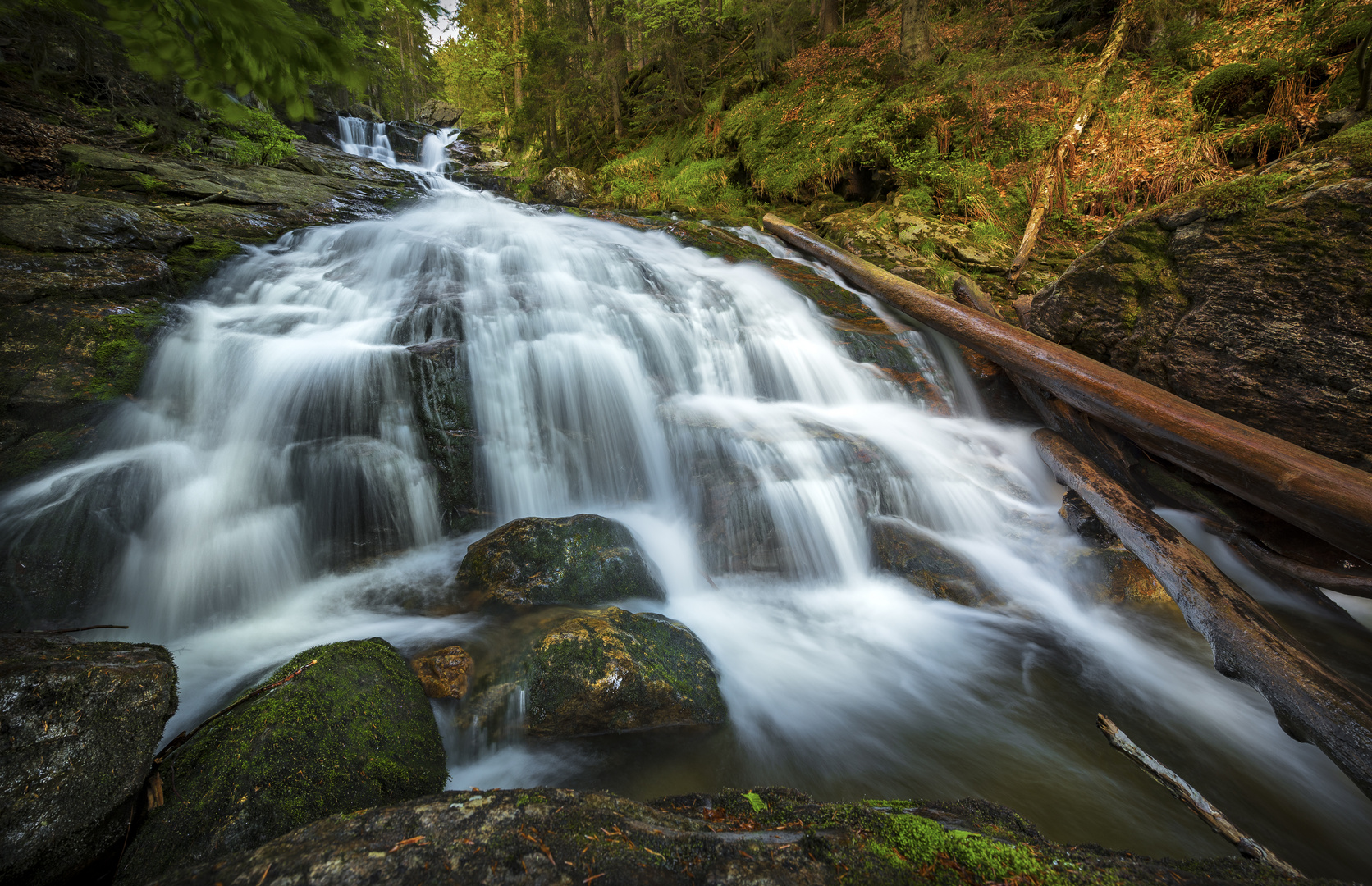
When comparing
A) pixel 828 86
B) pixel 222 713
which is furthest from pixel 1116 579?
pixel 828 86

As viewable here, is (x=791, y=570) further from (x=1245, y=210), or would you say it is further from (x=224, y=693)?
(x=1245, y=210)

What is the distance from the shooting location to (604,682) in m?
2.77

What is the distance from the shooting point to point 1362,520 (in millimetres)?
2750

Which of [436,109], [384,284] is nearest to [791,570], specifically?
[384,284]

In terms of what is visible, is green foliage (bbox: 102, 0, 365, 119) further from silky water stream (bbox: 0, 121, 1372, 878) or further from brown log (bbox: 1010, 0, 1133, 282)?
brown log (bbox: 1010, 0, 1133, 282)

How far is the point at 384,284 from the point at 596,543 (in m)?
5.60

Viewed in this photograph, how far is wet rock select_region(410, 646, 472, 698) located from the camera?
2854 mm


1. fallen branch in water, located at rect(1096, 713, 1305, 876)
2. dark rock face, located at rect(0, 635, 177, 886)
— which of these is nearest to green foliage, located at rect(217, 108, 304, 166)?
dark rock face, located at rect(0, 635, 177, 886)

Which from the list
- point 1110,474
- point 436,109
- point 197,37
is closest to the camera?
point 197,37

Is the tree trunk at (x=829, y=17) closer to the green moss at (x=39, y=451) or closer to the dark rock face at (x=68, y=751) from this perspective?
the green moss at (x=39, y=451)

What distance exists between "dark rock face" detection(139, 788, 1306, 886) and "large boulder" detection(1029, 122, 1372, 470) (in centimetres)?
387

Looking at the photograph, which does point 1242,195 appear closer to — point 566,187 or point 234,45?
point 234,45

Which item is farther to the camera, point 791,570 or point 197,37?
point 791,570

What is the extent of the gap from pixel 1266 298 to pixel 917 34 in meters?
11.1
